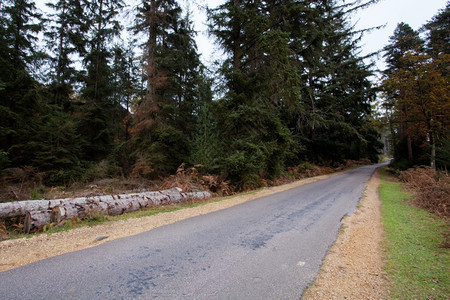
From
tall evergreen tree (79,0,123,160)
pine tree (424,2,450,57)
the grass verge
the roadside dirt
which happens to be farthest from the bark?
pine tree (424,2,450,57)

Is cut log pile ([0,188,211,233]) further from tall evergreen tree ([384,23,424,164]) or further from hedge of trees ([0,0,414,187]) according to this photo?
tall evergreen tree ([384,23,424,164])

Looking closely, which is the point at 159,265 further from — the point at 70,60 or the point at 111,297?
the point at 70,60

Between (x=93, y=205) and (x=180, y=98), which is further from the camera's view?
(x=180, y=98)

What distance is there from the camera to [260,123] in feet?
40.8

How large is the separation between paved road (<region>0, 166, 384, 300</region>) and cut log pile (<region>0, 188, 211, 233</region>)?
2337 mm

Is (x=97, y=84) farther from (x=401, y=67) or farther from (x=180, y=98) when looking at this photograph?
(x=401, y=67)

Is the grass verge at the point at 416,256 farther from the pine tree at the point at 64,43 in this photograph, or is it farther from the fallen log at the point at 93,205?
the pine tree at the point at 64,43

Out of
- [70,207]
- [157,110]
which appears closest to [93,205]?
[70,207]

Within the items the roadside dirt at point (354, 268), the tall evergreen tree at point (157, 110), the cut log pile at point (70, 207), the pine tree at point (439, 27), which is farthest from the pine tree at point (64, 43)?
the pine tree at point (439, 27)

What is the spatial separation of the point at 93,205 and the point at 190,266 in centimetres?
442

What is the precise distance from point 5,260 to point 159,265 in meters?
2.52

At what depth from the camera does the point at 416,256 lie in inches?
144

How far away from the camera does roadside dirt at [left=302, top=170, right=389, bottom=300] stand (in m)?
2.60

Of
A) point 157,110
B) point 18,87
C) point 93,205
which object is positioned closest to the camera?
point 93,205
